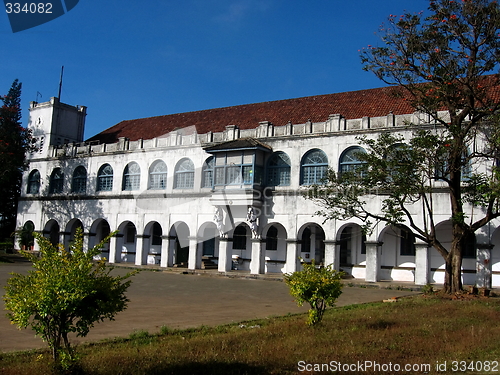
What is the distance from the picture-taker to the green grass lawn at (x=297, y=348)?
6426 millimetres

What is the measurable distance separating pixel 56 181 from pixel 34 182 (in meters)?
2.39

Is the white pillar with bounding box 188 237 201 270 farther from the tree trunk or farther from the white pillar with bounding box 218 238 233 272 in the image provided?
the tree trunk

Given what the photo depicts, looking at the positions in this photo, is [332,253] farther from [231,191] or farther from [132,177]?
[132,177]

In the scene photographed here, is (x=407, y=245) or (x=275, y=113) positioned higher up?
(x=275, y=113)

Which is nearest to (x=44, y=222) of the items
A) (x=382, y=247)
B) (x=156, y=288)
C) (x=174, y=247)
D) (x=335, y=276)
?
(x=174, y=247)

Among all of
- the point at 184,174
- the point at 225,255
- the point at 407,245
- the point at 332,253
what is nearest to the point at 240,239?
the point at 225,255

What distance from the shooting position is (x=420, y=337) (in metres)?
8.61

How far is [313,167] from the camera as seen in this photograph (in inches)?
925

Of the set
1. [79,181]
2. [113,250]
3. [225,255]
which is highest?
[79,181]

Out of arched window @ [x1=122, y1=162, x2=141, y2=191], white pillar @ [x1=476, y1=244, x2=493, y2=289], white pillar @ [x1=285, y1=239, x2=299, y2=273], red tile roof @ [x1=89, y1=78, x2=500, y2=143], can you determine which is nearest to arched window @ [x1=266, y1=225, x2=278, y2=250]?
white pillar @ [x1=285, y1=239, x2=299, y2=273]

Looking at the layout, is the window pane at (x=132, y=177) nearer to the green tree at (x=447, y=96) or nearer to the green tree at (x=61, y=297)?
the green tree at (x=447, y=96)

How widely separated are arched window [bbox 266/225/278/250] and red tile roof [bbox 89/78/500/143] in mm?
5735

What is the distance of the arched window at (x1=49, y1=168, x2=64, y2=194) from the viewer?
107ft

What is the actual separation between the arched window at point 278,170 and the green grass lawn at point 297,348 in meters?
13.6
